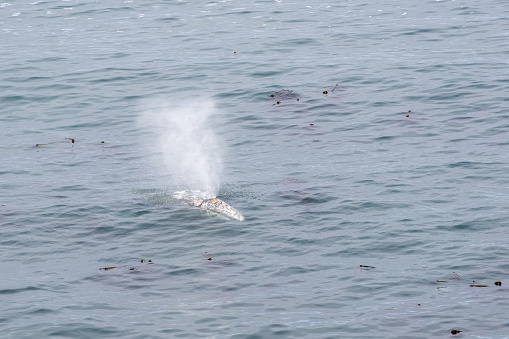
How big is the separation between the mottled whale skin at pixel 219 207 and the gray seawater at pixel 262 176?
0.84 feet

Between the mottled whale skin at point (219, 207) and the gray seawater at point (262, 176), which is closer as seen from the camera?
the gray seawater at point (262, 176)

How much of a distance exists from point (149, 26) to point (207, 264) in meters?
25.5

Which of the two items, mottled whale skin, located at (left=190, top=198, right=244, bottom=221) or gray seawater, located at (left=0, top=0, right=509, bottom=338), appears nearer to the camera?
gray seawater, located at (left=0, top=0, right=509, bottom=338)

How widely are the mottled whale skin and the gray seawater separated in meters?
0.26

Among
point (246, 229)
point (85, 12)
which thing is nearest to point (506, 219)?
point (246, 229)

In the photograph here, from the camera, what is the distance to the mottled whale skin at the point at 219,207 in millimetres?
21250

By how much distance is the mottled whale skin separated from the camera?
2125cm

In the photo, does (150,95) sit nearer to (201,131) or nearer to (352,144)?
(201,131)

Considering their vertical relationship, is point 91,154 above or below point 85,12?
below

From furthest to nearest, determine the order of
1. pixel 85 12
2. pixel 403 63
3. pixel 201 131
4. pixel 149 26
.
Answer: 1. pixel 85 12
2. pixel 149 26
3. pixel 403 63
4. pixel 201 131

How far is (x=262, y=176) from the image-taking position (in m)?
23.9

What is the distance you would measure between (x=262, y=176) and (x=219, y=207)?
8.77ft

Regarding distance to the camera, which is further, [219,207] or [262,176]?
[262,176]

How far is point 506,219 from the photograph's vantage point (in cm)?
2016
